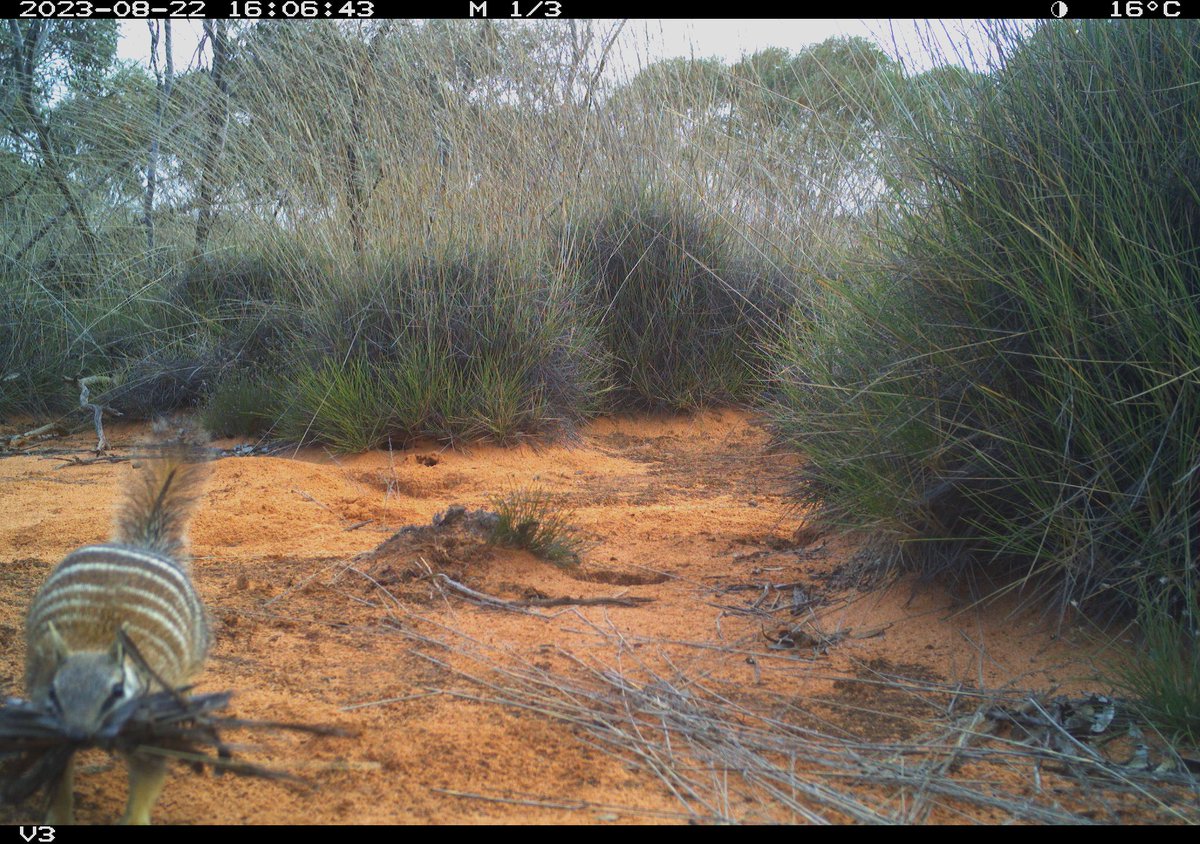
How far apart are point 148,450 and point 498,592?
1399mm

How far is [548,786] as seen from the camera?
2189 millimetres

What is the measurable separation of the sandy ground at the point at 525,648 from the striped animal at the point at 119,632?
0.84ft

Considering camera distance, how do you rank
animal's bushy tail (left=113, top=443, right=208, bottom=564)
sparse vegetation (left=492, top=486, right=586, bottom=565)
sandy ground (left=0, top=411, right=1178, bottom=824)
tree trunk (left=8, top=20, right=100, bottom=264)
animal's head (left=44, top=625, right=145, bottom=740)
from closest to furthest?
animal's head (left=44, top=625, right=145, bottom=740), sandy ground (left=0, top=411, right=1178, bottom=824), animal's bushy tail (left=113, top=443, right=208, bottom=564), sparse vegetation (left=492, top=486, right=586, bottom=565), tree trunk (left=8, top=20, right=100, bottom=264)

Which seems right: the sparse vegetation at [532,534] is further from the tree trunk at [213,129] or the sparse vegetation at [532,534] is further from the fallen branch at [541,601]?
the tree trunk at [213,129]

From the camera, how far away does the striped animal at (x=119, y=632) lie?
68.0 inches

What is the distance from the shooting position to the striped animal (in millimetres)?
1728

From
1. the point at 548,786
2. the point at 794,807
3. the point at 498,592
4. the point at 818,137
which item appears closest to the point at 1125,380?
the point at 794,807

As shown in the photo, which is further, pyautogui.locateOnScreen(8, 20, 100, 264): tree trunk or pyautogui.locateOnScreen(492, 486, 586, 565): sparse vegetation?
pyautogui.locateOnScreen(8, 20, 100, 264): tree trunk

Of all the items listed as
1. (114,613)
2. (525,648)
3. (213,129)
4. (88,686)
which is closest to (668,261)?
(213,129)

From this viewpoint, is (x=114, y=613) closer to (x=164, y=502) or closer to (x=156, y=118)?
(x=164, y=502)

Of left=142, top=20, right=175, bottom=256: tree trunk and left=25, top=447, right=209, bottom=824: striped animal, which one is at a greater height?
left=142, top=20, right=175, bottom=256: tree trunk

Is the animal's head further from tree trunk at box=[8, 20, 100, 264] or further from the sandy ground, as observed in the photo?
tree trunk at box=[8, 20, 100, 264]

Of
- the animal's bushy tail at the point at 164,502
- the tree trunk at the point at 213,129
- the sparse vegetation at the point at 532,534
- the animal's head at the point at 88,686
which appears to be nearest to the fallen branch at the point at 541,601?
the sparse vegetation at the point at 532,534

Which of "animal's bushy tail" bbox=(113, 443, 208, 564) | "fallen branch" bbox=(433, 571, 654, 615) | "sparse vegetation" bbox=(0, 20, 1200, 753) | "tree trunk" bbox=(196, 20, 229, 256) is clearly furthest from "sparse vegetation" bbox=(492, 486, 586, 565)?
"tree trunk" bbox=(196, 20, 229, 256)
